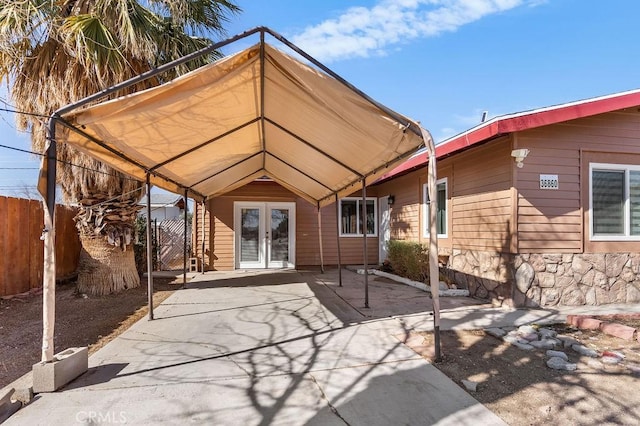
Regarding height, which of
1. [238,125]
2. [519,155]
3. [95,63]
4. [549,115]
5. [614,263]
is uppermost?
[95,63]

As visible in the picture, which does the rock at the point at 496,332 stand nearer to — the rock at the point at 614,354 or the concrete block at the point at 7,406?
the rock at the point at 614,354

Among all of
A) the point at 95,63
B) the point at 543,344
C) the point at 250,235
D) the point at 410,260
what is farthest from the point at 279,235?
the point at 543,344

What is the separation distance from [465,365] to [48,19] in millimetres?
6480

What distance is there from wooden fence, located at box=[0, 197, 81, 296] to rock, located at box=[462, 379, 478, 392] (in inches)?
284

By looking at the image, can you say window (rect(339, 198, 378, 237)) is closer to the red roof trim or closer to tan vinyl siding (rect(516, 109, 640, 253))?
the red roof trim

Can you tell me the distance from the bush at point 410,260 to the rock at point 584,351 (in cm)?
401

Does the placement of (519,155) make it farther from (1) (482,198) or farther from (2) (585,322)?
(2) (585,322)

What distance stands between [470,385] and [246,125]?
402 centimetres

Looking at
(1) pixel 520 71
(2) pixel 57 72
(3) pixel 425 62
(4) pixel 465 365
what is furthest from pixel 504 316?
(1) pixel 520 71

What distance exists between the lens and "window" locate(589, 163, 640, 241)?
612 centimetres

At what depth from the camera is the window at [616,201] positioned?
6.12 metres

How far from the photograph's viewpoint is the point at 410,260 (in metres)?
8.36

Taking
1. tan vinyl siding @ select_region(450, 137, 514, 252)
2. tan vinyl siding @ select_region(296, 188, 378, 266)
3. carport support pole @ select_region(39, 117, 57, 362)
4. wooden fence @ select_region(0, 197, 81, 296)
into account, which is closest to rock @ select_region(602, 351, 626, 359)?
tan vinyl siding @ select_region(450, 137, 514, 252)

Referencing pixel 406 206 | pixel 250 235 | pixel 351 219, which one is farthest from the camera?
pixel 351 219
